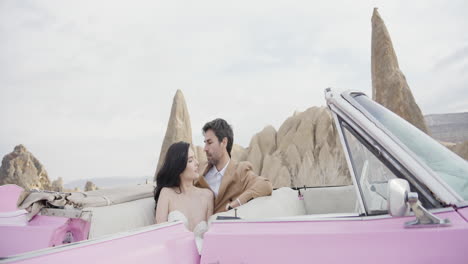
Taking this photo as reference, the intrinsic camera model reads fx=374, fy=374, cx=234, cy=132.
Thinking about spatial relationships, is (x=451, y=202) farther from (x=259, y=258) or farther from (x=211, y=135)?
(x=211, y=135)

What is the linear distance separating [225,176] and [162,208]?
0.83 metres

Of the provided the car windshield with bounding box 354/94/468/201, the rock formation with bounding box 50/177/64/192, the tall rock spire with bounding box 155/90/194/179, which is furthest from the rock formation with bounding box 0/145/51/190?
the car windshield with bounding box 354/94/468/201

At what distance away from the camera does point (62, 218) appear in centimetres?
279

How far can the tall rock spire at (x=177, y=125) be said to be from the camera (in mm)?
32250

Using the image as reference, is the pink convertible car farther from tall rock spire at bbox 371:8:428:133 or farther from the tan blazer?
tall rock spire at bbox 371:8:428:133

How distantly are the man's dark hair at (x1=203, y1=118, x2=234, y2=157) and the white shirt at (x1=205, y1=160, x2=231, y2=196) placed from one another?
0.33 meters

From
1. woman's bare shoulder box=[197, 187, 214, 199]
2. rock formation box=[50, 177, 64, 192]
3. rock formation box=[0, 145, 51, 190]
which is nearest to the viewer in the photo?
woman's bare shoulder box=[197, 187, 214, 199]

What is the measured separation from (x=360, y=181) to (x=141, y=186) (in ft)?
8.78

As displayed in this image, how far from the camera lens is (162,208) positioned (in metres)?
3.22

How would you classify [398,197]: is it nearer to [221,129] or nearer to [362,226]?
[362,226]

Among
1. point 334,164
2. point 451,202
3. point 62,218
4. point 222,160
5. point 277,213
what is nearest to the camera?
point 451,202

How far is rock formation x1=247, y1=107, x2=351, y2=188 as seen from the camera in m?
26.3

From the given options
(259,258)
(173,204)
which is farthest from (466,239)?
(173,204)

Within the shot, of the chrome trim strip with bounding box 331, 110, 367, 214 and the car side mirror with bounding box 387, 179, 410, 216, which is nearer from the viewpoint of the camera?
the car side mirror with bounding box 387, 179, 410, 216
